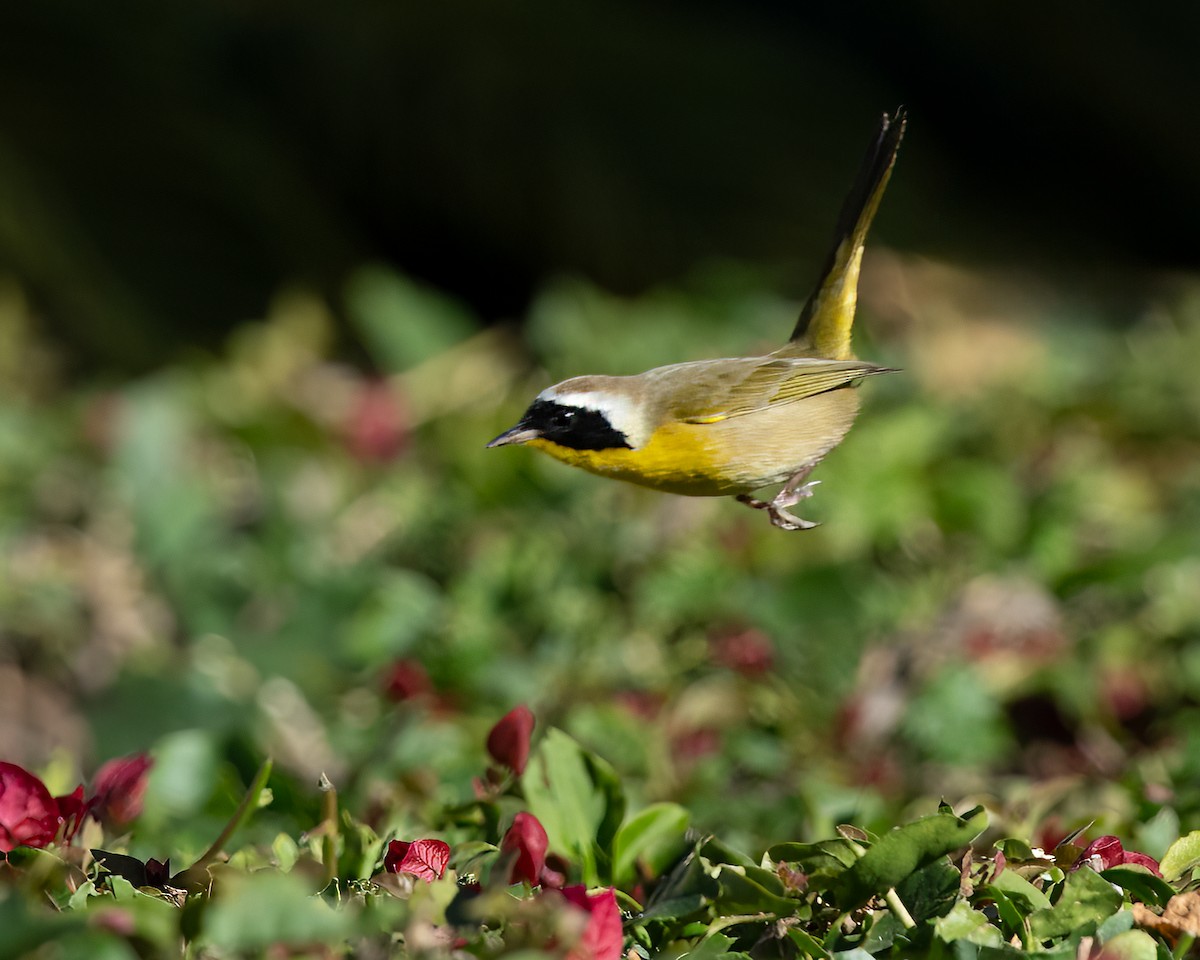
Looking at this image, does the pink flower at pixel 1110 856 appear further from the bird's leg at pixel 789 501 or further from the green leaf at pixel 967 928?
the bird's leg at pixel 789 501

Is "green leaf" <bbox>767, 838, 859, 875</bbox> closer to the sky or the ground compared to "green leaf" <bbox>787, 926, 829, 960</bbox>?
closer to the sky

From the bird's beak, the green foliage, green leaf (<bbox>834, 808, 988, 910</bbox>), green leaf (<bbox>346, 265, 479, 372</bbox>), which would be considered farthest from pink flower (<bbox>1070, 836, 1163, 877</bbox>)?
green leaf (<bbox>346, 265, 479, 372</bbox>)

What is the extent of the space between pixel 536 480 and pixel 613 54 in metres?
2.79

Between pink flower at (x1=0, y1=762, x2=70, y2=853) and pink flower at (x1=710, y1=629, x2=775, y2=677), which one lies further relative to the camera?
pink flower at (x1=710, y1=629, x2=775, y2=677)

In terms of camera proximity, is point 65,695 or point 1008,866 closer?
point 1008,866

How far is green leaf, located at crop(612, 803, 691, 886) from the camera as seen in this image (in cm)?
127

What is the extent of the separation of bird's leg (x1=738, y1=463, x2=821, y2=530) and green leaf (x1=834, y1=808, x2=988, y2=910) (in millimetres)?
307

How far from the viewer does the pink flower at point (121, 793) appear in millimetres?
1208

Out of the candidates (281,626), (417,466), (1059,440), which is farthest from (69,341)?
(1059,440)

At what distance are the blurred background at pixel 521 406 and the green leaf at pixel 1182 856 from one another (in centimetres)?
24

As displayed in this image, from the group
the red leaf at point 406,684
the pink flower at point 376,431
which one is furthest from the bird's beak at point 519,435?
the pink flower at point 376,431

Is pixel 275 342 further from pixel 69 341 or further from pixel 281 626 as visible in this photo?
pixel 69 341

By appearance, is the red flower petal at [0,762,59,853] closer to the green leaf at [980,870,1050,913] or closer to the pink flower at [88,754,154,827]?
the pink flower at [88,754,154,827]

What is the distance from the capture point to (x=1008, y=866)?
1.09m
